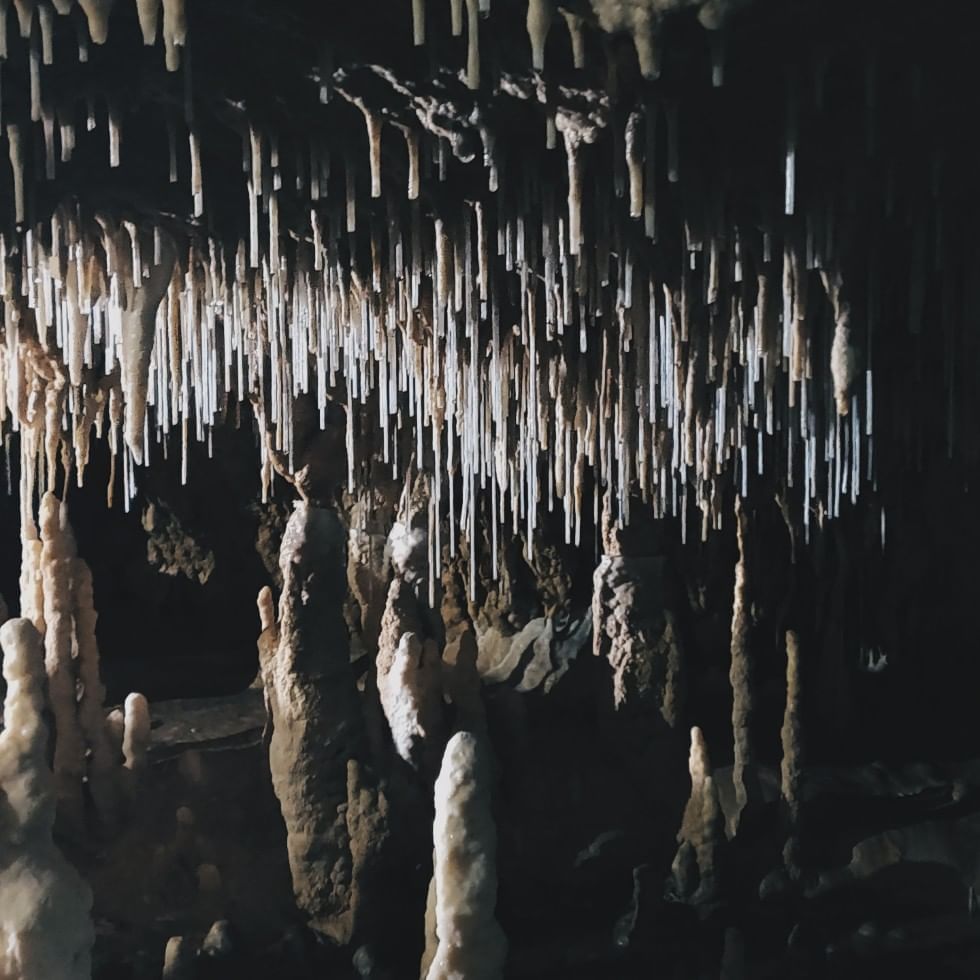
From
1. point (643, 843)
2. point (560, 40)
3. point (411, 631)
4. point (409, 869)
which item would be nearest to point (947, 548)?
point (643, 843)

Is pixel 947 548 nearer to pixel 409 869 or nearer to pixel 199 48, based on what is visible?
pixel 409 869

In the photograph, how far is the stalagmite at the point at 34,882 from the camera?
323cm

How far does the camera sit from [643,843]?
8.04m

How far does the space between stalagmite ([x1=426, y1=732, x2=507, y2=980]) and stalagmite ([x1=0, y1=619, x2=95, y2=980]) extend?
3.53ft

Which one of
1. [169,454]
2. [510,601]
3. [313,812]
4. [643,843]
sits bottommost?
[643,843]

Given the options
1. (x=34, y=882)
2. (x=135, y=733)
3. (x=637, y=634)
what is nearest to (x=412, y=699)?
(x=135, y=733)

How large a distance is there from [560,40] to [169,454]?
7.09 metres

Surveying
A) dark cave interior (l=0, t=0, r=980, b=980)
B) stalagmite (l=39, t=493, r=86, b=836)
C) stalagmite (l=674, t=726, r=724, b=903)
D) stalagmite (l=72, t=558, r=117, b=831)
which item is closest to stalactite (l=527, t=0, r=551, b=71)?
dark cave interior (l=0, t=0, r=980, b=980)

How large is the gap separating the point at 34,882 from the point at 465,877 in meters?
1.27

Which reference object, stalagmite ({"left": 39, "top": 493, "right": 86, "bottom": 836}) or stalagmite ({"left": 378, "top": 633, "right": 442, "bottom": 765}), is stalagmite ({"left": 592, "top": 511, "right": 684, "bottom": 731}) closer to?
stalagmite ({"left": 378, "top": 633, "right": 442, "bottom": 765})

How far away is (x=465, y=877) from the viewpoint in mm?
3553

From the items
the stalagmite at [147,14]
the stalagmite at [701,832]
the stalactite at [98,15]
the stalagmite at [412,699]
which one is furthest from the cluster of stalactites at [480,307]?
the stalagmite at [701,832]

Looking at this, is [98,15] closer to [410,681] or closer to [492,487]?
[492,487]

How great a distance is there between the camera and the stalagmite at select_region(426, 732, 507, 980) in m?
3.50
